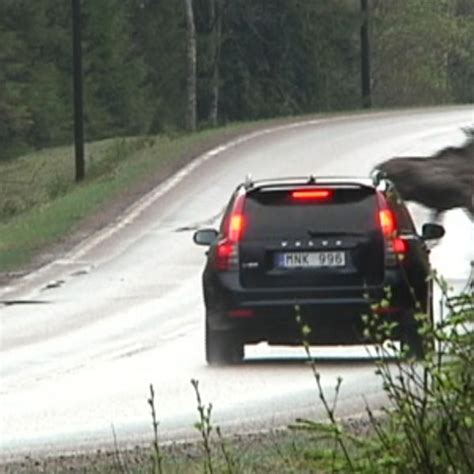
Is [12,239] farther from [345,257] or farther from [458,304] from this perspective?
[458,304]

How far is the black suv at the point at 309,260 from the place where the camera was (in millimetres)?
19047

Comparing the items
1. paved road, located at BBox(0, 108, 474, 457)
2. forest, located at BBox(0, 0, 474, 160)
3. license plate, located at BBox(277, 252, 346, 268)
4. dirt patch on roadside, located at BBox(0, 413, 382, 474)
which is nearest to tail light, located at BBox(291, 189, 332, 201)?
license plate, located at BBox(277, 252, 346, 268)

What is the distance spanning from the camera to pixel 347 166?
44188mm

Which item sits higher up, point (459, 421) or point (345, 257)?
point (459, 421)

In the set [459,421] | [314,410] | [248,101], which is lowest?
[248,101]

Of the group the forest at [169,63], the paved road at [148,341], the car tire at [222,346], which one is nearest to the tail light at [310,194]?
the car tire at [222,346]

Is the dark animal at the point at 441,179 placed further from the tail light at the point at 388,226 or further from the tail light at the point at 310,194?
the tail light at the point at 310,194

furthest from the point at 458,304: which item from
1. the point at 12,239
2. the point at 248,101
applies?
the point at 248,101

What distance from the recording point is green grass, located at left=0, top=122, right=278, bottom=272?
3719 cm

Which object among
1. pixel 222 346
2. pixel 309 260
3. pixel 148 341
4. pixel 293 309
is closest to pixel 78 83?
pixel 148 341

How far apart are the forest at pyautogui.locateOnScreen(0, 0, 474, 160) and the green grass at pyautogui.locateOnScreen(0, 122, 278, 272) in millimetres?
15055

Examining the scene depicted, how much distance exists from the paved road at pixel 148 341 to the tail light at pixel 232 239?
0.91 metres

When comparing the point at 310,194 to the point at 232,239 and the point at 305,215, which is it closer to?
the point at 305,215

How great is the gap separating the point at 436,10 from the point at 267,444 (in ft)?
285
